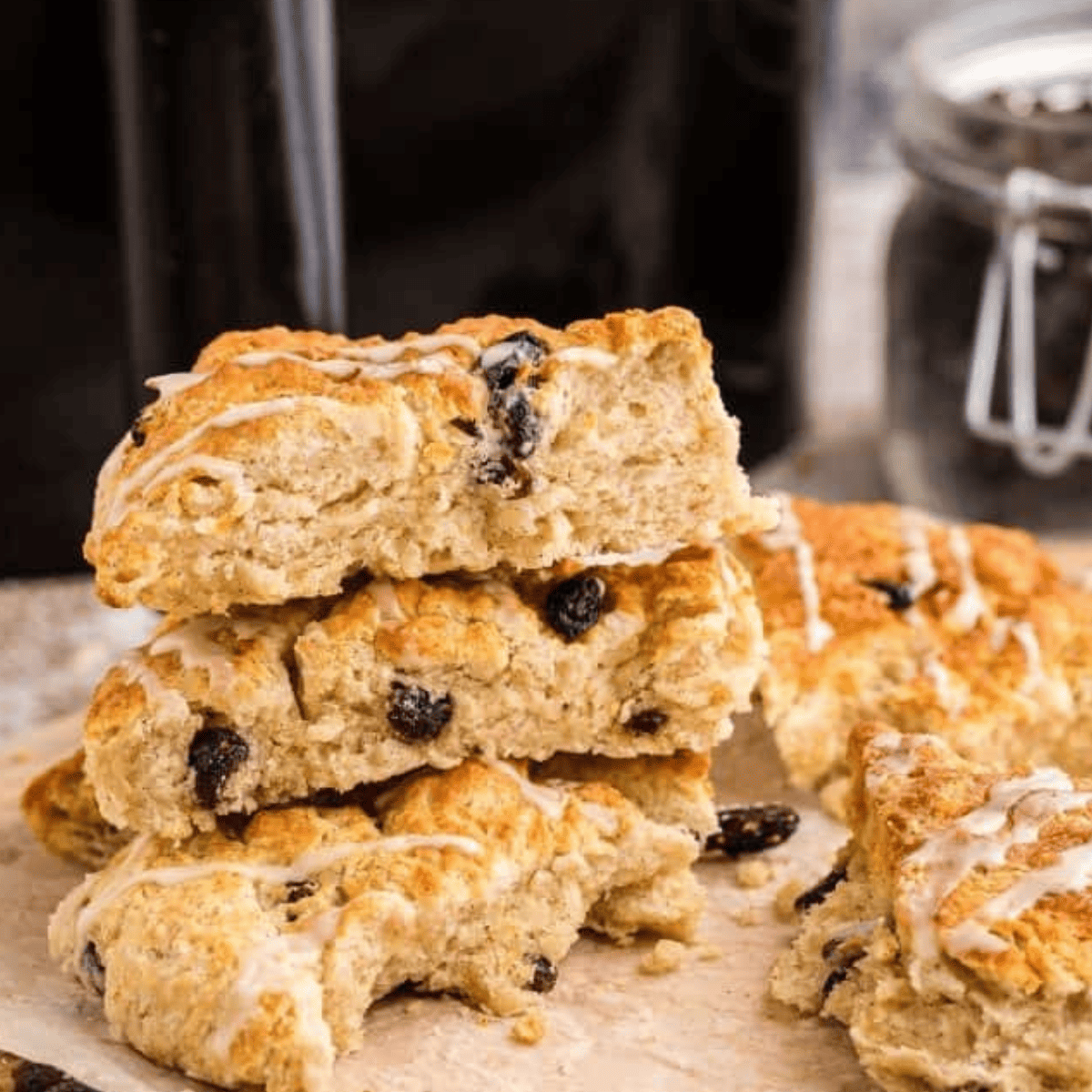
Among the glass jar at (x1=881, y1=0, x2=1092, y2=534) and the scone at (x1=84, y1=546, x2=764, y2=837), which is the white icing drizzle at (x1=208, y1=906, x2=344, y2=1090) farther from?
the glass jar at (x1=881, y1=0, x2=1092, y2=534)

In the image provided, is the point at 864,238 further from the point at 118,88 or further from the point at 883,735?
the point at 883,735

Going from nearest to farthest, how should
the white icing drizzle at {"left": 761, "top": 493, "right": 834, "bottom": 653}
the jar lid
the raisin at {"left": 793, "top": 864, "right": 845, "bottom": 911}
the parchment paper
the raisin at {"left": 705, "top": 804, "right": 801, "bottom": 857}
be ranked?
1. the parchment paper
2. the raisin at {"left": 793, "top": 864, "right": 845, "bottom": 911}
3. the raisin at {"left": 705, "top": 804, "right": 801, "bottom": 857}
4. the white icing drizzle at {"left": 761, "top": 493, "right": 834, "bottom": 653}
5. the jar lid

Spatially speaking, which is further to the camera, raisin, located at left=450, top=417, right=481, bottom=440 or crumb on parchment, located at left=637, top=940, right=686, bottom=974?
crumb on parchment, located at left=637, top=940, right=686, bottom=974

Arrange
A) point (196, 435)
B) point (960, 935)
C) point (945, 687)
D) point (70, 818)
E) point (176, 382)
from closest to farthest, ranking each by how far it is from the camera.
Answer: point (960, 935), point (196, 435), point (176, 382), point (70, 818), point (945, 687)

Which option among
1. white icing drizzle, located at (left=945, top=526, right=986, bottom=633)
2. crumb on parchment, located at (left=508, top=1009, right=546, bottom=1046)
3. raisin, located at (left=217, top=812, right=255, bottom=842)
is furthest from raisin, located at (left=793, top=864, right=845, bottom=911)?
raisin, located at (left=217, top=812, right=255, bottom=842)

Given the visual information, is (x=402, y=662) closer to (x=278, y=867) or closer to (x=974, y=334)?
(x=278, y=867)

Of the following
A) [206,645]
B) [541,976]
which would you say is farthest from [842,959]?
[206,645]

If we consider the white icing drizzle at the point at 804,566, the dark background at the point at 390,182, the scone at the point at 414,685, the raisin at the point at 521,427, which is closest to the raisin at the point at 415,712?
the scone at the point at 414,685
